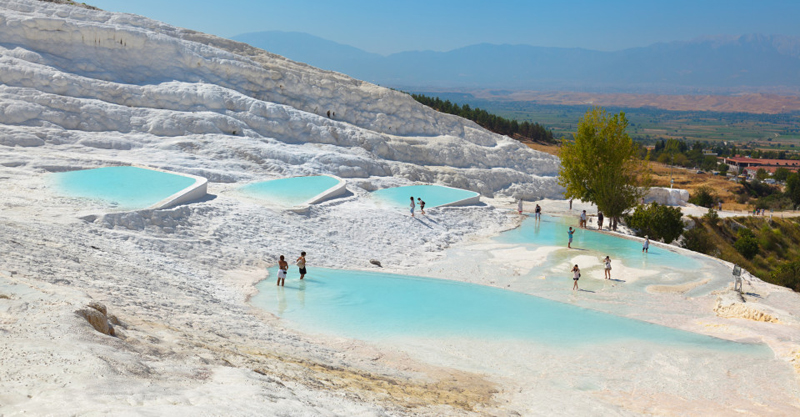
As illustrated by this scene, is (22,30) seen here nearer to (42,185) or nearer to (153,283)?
(42,185)

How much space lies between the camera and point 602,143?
30234 mm

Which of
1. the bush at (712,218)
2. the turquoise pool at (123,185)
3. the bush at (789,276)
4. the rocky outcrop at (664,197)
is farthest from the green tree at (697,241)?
the turquoise pool at (123,185)

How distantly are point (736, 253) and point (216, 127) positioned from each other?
110 ft

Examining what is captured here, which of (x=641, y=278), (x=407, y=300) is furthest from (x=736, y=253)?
(x=407, y=300)

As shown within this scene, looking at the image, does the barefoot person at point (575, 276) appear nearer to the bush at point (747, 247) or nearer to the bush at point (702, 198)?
the bush at point (747, 247)

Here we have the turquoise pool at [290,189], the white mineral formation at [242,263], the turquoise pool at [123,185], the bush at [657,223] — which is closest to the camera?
the white mineral formation at [242,263]

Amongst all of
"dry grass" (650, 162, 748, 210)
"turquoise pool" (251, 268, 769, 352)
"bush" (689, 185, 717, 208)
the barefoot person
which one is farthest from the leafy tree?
"turquoise pool" (251, 268, 769, 352)

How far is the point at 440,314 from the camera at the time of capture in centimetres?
1531

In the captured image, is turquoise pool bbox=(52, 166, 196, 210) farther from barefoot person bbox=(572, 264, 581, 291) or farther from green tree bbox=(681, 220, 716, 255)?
green tree bbox=(681, 220, 716, 255)

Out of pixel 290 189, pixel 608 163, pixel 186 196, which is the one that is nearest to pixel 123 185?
pixel 186 196

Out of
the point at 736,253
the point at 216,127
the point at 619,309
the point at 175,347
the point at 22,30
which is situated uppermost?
the point at 22,30

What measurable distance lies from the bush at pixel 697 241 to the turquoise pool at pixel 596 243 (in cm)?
980

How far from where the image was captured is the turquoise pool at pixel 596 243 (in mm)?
21906

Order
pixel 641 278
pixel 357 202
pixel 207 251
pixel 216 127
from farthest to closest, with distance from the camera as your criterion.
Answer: pixel 216 127 → pixel 357 202 → pixel 641 278 → pixel 207 251
